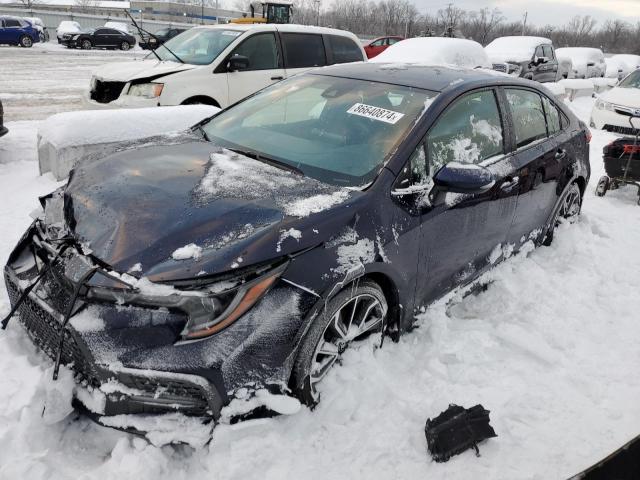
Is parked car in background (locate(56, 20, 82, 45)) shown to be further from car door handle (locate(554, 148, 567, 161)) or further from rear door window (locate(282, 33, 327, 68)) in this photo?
car door handle (locate(554, 148, 567, 161))

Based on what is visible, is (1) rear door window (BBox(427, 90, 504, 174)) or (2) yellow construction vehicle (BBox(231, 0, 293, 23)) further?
(2) yellow construction vehicle (BBox(231, 0, 293, 23))

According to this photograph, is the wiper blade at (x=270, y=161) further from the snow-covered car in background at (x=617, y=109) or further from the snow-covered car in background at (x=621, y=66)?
the snow-covered car in background at (x=621, y=66)

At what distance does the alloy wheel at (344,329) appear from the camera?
2453mm

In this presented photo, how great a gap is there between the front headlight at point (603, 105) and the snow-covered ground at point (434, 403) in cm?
723

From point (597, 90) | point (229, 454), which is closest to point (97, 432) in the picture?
point (229, 454)

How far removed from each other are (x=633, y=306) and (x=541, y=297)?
74 cm

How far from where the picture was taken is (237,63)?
7.52 metres

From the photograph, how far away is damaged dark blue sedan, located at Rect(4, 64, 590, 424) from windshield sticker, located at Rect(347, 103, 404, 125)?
11 millimetres

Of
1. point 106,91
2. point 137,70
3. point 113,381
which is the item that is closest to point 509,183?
point 113,381

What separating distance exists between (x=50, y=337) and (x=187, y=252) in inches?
30.1

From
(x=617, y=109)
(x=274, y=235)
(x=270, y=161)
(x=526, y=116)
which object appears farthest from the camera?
(x=617, y=109)

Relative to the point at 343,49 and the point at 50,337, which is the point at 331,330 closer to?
the point at 50,337

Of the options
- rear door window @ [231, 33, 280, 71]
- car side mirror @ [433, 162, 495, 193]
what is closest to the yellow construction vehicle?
rear door window @ [231, 33, 280, 71]

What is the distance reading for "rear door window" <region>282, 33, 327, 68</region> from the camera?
8.24m
